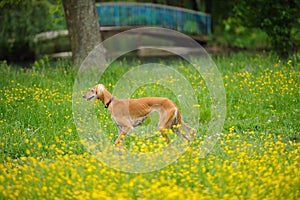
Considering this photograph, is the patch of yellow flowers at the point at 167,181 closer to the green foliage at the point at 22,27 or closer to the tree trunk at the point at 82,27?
the tree trunk at the point at 82,27

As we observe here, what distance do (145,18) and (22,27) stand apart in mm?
6173

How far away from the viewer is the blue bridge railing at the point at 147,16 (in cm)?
2541

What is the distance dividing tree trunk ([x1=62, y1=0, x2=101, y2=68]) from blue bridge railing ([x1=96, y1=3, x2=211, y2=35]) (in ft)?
32.4

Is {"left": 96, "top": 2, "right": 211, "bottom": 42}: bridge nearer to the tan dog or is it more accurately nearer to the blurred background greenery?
the blurred background greenery

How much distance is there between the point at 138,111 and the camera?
347 inches

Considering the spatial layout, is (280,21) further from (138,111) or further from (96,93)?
(96,93)

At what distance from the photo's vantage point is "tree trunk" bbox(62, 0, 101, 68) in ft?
48.1

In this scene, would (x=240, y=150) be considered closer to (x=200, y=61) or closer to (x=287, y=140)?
(x=287, y=140)

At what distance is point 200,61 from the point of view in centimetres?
1523

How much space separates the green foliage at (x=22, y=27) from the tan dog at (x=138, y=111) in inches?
547

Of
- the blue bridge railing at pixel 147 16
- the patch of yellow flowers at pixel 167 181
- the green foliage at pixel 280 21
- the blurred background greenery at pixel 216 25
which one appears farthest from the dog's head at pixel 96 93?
the blue bridge railing at pixel 147 16

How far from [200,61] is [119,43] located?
1229 cm

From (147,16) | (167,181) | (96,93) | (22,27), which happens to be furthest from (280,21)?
(167,181)

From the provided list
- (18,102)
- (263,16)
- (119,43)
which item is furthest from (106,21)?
(18,102)
